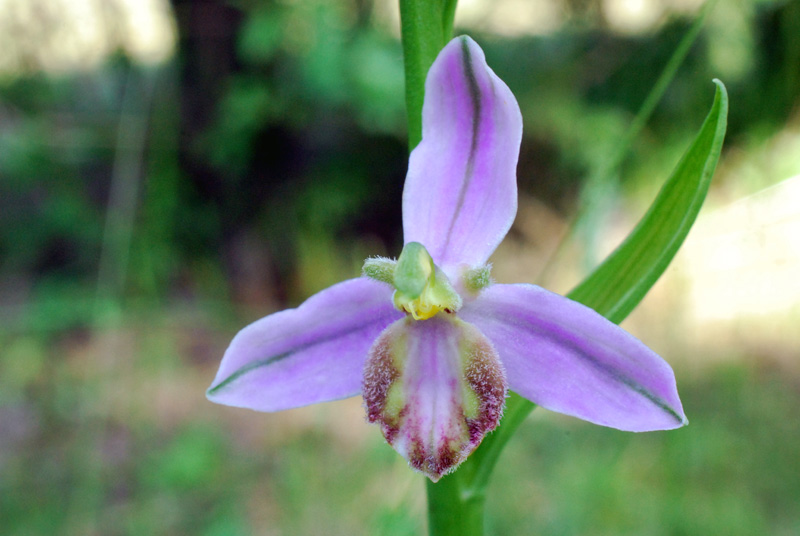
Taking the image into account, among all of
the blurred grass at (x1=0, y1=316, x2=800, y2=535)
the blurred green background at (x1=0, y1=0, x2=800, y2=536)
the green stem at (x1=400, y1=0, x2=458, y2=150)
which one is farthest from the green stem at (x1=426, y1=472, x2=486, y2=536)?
the blurred green background at (x1=0, y1=0, x2=800, y2=536)

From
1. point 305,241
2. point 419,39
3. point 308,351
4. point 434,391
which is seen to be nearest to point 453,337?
point 434,391

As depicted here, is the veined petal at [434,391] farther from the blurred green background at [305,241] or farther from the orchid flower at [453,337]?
the blurred green background at [305,241]

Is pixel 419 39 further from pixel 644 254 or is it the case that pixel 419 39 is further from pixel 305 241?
pixel 305 241

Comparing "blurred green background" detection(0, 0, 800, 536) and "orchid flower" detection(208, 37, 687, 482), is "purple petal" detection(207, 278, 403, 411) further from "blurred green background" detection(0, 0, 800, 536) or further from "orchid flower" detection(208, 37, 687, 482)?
"blurred green background" detection(0, 0, 800, 536)

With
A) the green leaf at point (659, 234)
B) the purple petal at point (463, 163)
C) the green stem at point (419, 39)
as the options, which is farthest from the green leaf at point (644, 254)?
the green stem at point (419, 39)

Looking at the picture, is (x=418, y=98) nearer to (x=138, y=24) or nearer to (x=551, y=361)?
(x=551, y=361)

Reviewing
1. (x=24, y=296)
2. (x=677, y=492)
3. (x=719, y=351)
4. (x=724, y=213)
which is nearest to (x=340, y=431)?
(x=677, y=492)
